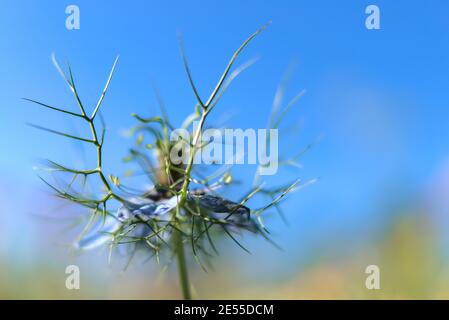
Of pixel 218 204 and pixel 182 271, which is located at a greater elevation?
pixel 218 204

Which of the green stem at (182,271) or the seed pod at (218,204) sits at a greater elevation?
the seed pod at (218,204)

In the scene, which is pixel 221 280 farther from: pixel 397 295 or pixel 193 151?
pixel 193 151

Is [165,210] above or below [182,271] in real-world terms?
above

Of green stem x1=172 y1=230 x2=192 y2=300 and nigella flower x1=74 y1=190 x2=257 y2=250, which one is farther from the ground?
nigella flower x1=74 y1=190 x2=257 y2=250

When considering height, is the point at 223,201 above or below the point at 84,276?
above

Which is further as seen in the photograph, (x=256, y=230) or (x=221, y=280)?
(x=221, y=280)

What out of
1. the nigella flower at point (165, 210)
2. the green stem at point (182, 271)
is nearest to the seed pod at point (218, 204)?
the nigella flower at point (165, 210)

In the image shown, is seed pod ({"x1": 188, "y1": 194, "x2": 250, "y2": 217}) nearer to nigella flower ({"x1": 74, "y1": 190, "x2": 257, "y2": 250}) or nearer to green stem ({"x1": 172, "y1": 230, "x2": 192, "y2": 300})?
nigella flower ({"x1": 74, "y1": 190, "x2": 257, "y2": 250})

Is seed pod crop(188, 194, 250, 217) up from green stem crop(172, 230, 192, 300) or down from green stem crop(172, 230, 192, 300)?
up

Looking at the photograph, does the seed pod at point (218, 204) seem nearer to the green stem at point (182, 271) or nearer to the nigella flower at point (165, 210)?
the nigella flower at point (165, 210)

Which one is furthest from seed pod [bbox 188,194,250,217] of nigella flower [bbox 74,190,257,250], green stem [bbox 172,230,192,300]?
green stem [bbox 172,230,192,300]
